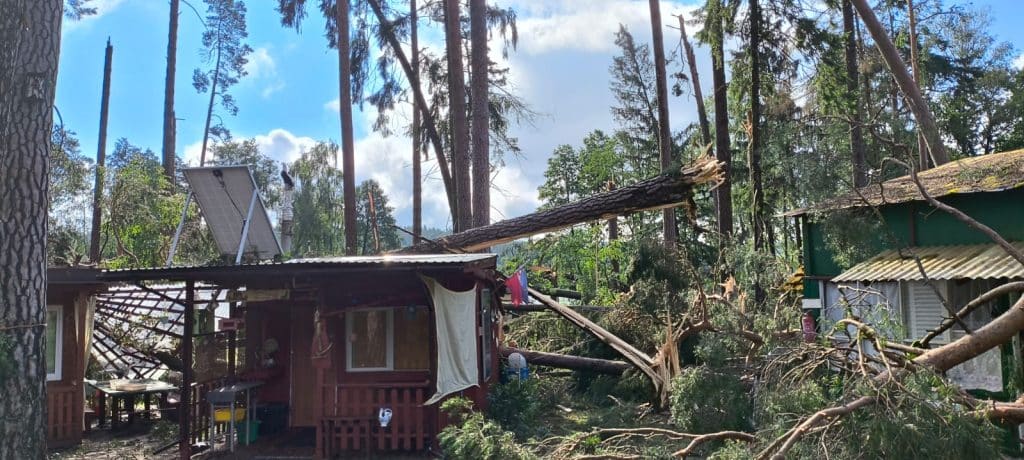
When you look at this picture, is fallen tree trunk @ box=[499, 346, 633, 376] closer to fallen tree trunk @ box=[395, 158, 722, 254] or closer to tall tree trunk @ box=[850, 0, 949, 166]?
fallen tree trunk @ box=[395, 158, 722, 254]

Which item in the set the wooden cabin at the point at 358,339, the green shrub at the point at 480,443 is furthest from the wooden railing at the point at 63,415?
the green shrub at the point at 480,443

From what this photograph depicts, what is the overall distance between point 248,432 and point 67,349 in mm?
3381

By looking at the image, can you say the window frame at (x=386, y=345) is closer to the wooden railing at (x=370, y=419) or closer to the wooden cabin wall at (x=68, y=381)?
the wooden railing at (x=370, y=419)

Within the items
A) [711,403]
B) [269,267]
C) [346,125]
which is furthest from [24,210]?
[346,125]

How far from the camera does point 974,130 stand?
25.7 metres

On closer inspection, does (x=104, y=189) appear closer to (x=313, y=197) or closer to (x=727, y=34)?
(x=727, y=34)

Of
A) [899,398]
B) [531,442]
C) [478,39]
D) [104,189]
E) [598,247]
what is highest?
[478,39]

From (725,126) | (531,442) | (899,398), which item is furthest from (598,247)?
(899,398)

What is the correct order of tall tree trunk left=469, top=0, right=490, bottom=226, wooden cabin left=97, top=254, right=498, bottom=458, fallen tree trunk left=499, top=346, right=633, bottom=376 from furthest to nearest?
tall tree trunk left=469, top=0, right=490, bottom=226
fallen tree trunk left=499, top=346, right=633, bottom=376
wooden cabin left=97, top=254, right=498, bottom=458

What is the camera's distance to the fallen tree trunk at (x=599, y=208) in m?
8.32

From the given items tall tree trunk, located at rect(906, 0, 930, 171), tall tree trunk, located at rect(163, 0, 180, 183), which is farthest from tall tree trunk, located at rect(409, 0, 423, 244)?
tall tree trunk, located at rect(906, 0, 930, 171)

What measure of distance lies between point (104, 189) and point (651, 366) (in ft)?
54.4

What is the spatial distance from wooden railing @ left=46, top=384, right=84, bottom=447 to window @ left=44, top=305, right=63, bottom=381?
0.22m

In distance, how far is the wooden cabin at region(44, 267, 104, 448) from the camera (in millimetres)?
9641
